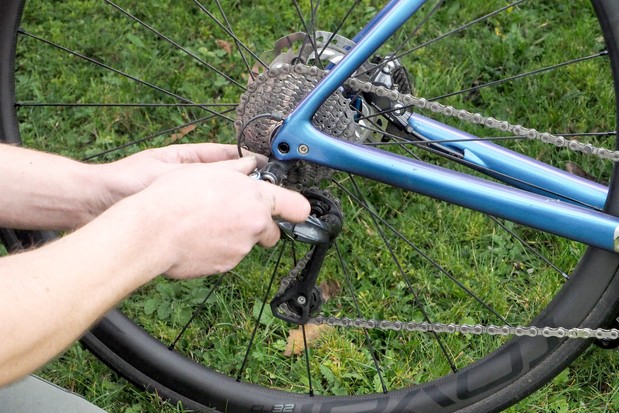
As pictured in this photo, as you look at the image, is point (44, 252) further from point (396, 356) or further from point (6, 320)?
point (396, 356)

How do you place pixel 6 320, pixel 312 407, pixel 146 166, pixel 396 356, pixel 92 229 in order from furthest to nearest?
pixel 396 356
pixel 312 407
pixel 146 166
pixel 92 229
pixel 6 320

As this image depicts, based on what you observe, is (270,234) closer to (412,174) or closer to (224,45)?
(412,174)

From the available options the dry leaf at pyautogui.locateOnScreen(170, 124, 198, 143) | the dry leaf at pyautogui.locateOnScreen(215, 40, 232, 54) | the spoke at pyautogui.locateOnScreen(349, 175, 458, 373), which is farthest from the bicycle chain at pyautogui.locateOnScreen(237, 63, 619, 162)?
the dry leaf at pyautogui.locateOnScreen(215, 40, 232, 54)

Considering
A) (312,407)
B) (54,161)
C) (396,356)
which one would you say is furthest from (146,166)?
(396,356)

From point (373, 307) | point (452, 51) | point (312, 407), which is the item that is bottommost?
point (312, 407)

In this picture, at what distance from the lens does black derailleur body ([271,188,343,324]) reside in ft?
5.60

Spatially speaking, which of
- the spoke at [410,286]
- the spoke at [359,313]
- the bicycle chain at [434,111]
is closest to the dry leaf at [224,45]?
the spoke at [410,286]

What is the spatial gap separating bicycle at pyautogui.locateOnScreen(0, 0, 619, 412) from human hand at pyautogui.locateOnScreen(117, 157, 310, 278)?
16 centimetres

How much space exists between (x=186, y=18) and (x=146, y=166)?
1268mm

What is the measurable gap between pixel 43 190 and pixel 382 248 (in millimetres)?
941

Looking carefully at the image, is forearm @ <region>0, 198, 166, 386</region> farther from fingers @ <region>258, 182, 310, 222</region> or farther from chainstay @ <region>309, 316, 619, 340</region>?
chainstay @ <region>309, 316, 619, 340</region>

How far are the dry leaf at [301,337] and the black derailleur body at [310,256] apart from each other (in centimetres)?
35

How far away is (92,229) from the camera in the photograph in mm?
1386

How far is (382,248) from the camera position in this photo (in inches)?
93.7
